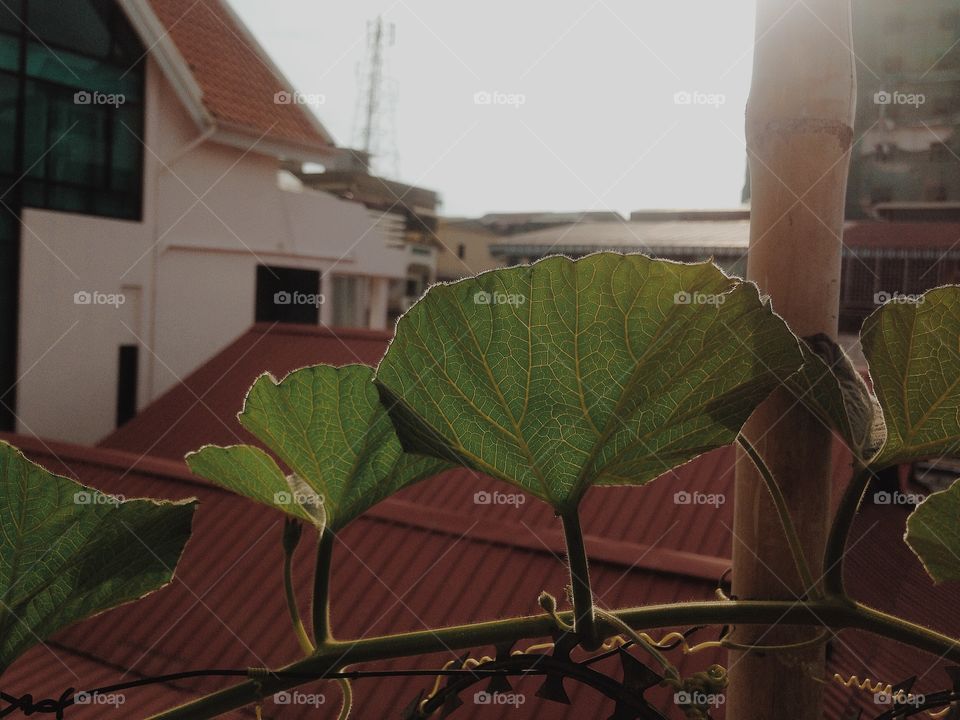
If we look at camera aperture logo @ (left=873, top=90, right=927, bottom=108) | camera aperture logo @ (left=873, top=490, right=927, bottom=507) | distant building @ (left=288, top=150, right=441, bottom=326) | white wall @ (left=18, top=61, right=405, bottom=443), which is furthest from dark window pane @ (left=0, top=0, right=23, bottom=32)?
camera aperture logo @ (left=873, top=490, right=927, bottom=507)

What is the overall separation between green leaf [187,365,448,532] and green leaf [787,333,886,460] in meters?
0.18

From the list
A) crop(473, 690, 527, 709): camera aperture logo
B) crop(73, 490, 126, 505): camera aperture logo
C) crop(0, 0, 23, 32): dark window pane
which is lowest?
crop(473, 690, 527, 709): camera aperture logo

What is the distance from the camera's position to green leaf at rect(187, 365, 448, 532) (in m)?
0.38

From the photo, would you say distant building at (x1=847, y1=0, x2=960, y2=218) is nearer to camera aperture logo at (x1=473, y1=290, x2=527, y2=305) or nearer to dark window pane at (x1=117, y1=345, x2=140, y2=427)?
dark window pane at (x1=117, y1=345, x2=140, y2=427)

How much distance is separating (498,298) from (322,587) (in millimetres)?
162

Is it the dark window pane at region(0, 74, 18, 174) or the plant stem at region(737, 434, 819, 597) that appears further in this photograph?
the dark window pane at region(0, 74, 18, 174)

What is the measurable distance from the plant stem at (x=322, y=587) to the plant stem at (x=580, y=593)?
11cm

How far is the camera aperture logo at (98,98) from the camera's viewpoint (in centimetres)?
662

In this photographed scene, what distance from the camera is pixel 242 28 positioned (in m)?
8.08

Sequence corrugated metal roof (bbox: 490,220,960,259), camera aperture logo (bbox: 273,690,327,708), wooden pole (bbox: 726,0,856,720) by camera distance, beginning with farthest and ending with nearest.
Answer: corrugated metal roof (bbox: 490,220,960,259) → camera aperture logo (bbox: 273,690,327,708) → wooden pole (bbox: 726,0,856,720)

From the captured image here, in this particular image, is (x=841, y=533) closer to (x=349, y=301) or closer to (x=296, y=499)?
(x=296, y=499)

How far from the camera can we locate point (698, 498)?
2.86m

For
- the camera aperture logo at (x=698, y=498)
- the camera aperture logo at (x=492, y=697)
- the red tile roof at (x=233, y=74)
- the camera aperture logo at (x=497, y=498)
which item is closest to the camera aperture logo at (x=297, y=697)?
the camera aperture logo at (x=492, y=697)

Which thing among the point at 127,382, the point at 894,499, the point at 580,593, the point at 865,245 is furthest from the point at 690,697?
the point at 865,245
